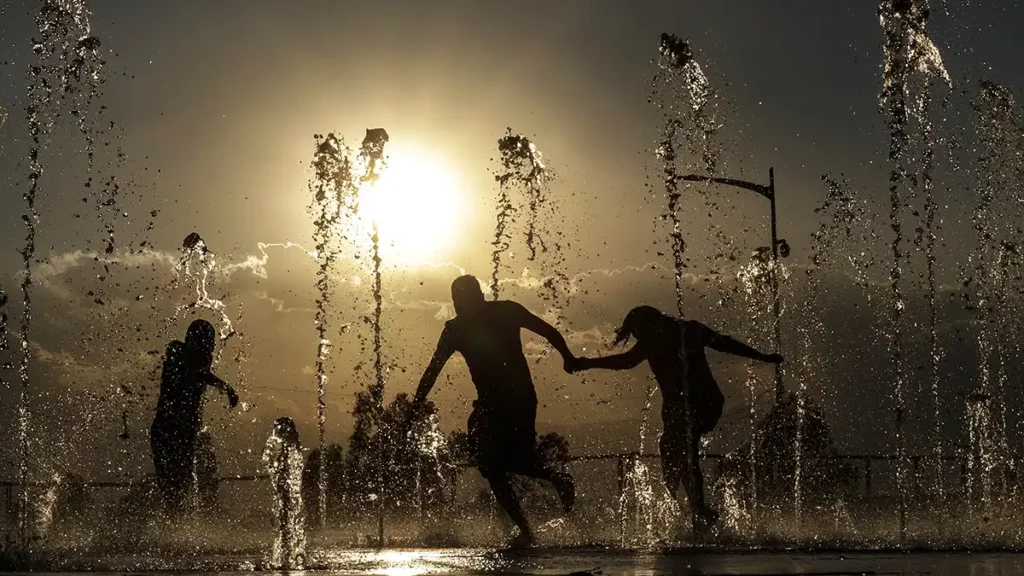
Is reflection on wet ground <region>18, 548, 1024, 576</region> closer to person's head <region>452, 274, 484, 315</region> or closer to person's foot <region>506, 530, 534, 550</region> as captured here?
person's foot <region>506, 530, 534, 550</region>

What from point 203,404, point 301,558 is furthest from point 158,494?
point 301,558

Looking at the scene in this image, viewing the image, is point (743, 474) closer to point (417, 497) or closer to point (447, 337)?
point (417, 497)

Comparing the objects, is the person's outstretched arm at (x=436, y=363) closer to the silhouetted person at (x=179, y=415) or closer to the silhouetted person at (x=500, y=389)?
the silhouetted person at (x=500, y=389)

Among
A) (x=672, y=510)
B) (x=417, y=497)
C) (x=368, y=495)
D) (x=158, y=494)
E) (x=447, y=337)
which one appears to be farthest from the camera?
(x=368, y=495)

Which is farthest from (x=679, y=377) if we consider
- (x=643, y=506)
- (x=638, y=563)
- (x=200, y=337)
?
(x=200, y=337)

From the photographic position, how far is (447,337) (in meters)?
14.1

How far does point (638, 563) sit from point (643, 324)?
4.40 metres

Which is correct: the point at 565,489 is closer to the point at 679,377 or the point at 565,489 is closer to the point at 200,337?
the point at 679,377

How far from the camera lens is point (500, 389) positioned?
45.5ft

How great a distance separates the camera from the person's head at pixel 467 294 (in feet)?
45.5

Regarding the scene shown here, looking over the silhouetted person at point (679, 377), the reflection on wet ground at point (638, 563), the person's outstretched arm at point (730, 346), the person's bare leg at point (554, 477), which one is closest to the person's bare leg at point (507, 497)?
the person's bare leg at point (554, 477)

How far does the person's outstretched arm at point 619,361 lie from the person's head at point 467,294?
1323mm

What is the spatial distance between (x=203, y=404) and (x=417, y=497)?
4.23 meters

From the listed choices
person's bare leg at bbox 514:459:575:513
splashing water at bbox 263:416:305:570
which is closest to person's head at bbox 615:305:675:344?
person's bare leg at bbox 514:459:575:513
